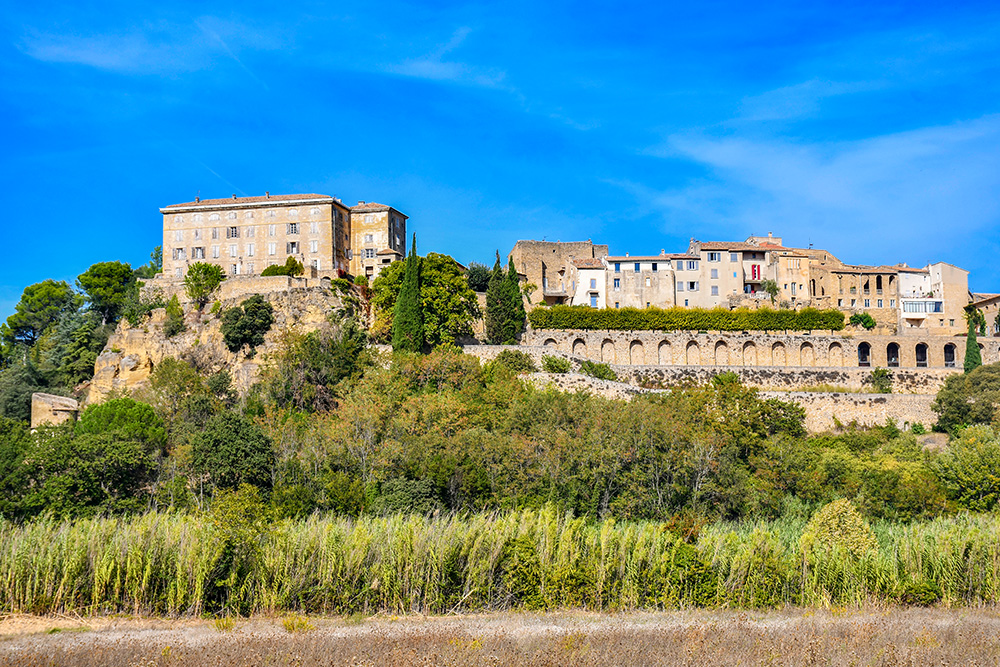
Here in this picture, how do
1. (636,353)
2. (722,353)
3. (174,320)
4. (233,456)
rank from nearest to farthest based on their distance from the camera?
(233,456) < (174,320) < (636,353) < (722,353)

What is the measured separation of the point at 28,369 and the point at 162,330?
7.60 metres

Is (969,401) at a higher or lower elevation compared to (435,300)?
lower

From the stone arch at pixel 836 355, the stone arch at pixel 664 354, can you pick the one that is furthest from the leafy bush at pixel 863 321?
the stone arch at pixel 664 354

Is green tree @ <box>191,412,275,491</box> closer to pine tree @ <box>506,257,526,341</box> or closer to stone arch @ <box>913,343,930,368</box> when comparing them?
pine tree @ <box>506,257,526,341</box>

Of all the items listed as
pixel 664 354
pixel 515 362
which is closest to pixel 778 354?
pixel 664 354

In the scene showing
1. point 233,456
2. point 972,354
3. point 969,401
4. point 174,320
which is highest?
point 174,320

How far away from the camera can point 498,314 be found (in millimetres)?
50094

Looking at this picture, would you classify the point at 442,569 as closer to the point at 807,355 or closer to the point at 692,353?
the point at 692,353

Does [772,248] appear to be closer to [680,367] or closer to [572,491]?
[680,367]

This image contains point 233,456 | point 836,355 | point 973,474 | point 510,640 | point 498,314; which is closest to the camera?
point 510,640

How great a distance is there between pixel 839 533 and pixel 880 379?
27437mm

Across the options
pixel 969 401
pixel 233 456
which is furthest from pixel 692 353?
pixel 233 456

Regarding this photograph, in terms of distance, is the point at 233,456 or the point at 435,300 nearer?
the point at 233,456

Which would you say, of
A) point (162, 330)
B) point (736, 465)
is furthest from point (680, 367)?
point (162, 330)
